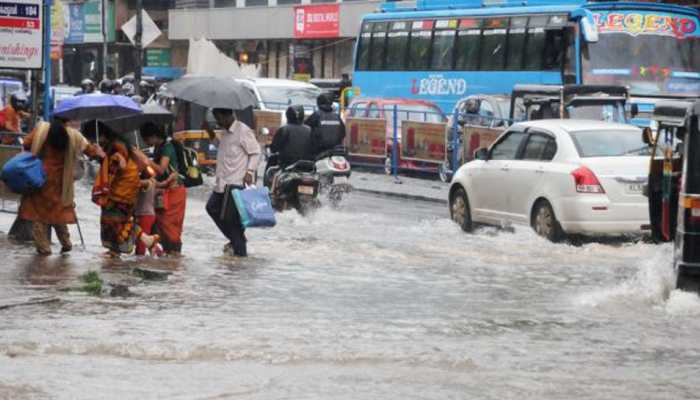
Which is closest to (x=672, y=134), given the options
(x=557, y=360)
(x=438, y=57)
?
(x=557, y=360)

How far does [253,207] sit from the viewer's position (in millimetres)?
15391

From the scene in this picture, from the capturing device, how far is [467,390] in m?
8.74

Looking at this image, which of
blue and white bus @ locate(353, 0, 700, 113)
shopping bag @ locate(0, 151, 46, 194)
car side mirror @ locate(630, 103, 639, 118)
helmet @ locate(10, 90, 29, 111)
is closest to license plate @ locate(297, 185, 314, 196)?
helmet @ locate(10, 90, 29, 111)

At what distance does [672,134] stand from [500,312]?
2.48 metres

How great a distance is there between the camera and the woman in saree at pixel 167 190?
15156mm

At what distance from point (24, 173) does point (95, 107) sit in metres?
1.54

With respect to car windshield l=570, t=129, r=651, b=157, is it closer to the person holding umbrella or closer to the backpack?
the backpack

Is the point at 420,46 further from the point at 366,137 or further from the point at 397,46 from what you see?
the point at 366,137

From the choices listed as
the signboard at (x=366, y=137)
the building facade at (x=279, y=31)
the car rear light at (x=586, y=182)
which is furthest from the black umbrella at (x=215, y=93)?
the building facade at (x=279, y=31)

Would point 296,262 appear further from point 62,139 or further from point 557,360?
point 557,360

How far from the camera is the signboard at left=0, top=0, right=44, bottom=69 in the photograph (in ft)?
52.1

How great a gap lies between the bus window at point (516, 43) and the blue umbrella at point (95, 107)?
17.8 metres

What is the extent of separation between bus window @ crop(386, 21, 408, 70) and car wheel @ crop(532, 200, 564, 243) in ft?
66.4

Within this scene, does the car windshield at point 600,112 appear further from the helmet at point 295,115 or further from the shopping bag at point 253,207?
the shopping bag at point 253,207
